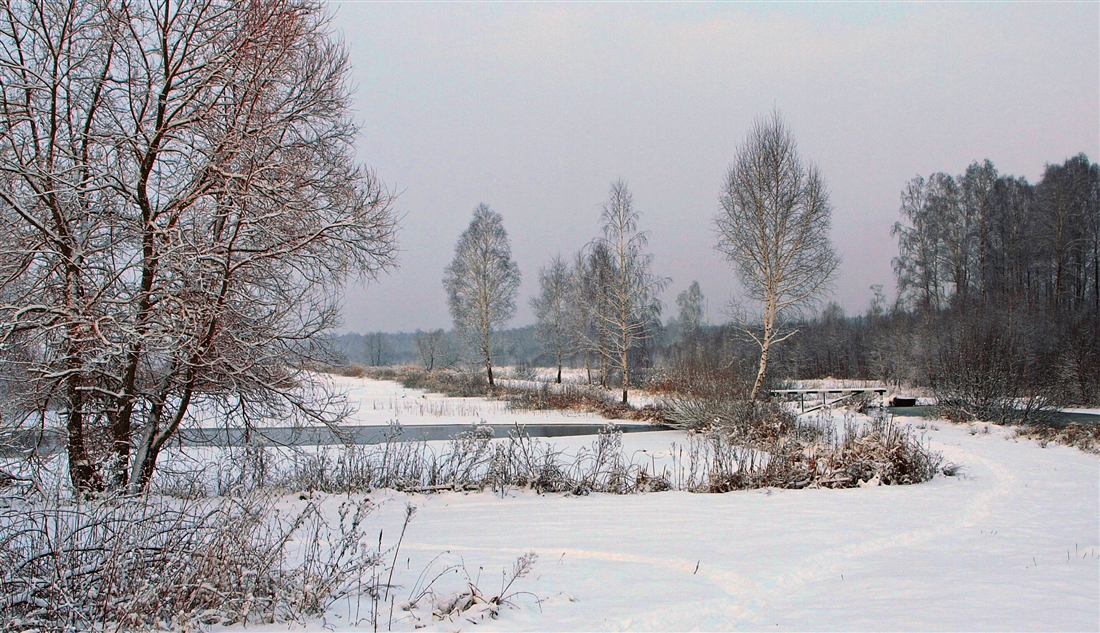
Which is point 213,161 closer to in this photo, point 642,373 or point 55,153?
point 55,153

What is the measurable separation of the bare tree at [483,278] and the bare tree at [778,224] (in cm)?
1824

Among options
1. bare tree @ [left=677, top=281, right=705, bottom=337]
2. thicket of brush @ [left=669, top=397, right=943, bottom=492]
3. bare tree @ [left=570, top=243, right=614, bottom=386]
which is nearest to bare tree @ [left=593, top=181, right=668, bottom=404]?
bare tree @ [left=570, top=243, right=614, bottom=386]

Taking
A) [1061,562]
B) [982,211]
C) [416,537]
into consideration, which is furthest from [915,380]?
[416,537]

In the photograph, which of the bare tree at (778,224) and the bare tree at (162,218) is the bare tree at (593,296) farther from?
the bare tree at (162,218)

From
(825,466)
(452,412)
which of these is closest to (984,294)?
(825,466)

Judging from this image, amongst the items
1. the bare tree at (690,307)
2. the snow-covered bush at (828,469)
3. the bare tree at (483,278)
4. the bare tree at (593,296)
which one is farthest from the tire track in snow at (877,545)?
the bare tree at (690,307)

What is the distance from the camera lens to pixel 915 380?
92.1 feet

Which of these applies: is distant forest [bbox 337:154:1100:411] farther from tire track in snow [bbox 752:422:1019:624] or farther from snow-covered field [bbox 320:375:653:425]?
tire track in snow [bbox 752:422:1019:624]

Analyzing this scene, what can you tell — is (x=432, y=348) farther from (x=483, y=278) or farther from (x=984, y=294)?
(x=984, y=294)

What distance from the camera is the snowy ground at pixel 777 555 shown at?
3949 mm

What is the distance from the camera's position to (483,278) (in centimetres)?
3403

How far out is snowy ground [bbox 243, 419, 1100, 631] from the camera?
3949 millimetres

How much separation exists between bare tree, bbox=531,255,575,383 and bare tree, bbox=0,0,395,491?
30.3 m

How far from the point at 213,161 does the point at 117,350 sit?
2655 mm
